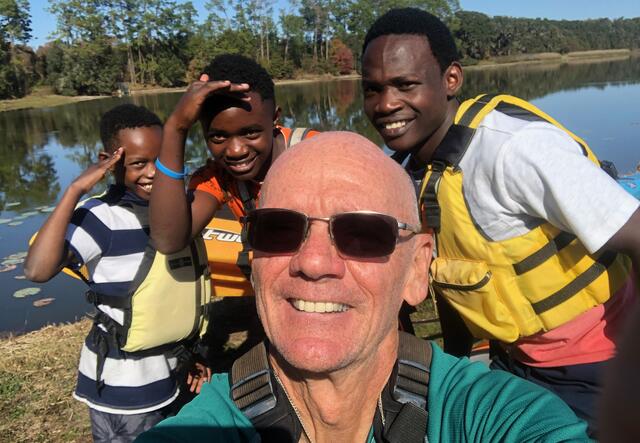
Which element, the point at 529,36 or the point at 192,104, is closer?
the point at 192,104

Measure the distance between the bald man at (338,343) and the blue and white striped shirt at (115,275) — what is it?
Answer: 3.69 feet

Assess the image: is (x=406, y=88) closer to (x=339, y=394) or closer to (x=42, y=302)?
(x=339, y=394)

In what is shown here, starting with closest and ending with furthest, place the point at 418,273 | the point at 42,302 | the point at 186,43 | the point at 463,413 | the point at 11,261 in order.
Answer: the point at 463,413, the point at 418,273, the point at 42,302, the point at 11,261, the point at 186,43

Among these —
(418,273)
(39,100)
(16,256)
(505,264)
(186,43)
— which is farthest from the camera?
(186,43)

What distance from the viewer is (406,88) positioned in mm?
2406

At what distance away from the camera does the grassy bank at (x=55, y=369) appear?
354 centimetres

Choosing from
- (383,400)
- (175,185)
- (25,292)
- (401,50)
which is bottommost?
(25,292)

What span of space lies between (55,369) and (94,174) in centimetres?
247

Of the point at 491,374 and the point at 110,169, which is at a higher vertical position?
the point at 110,169

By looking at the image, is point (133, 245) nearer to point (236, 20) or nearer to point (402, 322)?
point (402, 322)

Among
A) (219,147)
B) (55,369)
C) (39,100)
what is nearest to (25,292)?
(55,369)

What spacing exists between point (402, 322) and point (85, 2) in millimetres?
73577

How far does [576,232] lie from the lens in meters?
1.72

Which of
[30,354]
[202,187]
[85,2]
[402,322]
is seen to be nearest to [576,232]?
[402,322]
